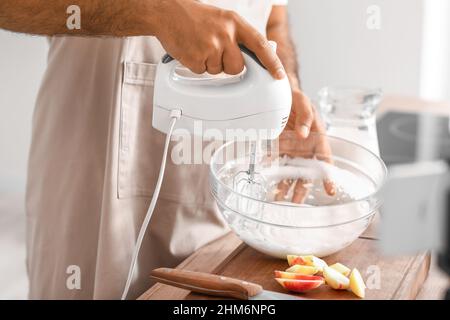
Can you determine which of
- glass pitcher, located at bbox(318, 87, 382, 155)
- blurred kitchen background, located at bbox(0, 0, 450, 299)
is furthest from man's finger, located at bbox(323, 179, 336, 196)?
blurred kitchen background, located at bbox(0, 0, 450, 299)

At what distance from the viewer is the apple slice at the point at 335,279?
3.06 ft

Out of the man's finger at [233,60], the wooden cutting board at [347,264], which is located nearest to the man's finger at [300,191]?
the wooden cutting board at [347,264]

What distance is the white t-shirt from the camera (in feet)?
4.12

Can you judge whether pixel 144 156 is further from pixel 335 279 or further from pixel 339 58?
pixel 339 58

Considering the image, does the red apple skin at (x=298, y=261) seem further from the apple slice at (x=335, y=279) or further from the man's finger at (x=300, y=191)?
the man's finger at (x=300, y=191)

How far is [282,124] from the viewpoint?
0.93 metres

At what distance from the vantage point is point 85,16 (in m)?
0.92

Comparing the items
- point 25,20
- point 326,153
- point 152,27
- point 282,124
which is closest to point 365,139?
point 326,153

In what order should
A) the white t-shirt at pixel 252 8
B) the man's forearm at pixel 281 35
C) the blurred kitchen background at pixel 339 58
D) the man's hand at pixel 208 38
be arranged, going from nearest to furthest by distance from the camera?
the man's hand at pixel 208 38 → the white t-shirt at pixel 252 8 → the man's forearm at pixel 281 35 → the blurred kitchen background at pixel 339 58

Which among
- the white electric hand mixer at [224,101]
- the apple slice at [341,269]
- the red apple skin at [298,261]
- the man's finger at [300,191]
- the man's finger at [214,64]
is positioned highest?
the man's finger at [214,64]

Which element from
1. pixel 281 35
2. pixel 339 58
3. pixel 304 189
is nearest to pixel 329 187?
pixel 304 189

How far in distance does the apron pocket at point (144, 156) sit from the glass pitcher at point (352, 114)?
0.92 feet

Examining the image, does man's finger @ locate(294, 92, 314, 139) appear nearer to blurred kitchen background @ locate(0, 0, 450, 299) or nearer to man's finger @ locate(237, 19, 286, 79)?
man's finger @ locate(237, 19, 286, 79)

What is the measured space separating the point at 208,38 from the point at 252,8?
1.63 ft
